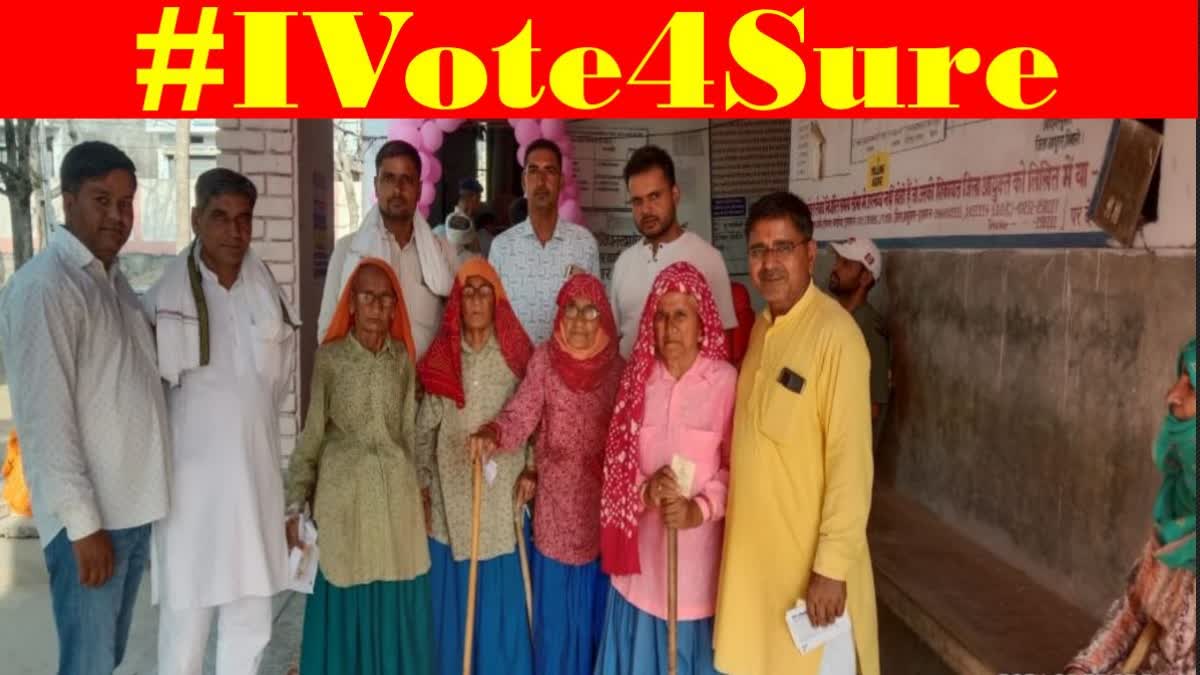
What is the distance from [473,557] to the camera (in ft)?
10.1

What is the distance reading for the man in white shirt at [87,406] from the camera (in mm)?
2504

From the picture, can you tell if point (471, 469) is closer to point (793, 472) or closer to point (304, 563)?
point (304, 563)

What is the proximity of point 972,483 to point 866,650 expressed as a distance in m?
1.49

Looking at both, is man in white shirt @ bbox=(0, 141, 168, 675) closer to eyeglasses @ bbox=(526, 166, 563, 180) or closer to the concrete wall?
eyeglasses @ bbox=(526, 166, 563, 180)

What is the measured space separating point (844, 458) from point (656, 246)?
1.51 m

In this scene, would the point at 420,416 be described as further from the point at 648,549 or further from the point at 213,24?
the point at 213,24

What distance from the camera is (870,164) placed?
4.95 meters

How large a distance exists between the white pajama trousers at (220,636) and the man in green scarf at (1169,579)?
97.3 inches

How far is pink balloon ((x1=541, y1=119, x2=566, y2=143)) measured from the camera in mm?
7488

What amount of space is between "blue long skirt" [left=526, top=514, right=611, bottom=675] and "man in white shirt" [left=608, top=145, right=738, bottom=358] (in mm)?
881

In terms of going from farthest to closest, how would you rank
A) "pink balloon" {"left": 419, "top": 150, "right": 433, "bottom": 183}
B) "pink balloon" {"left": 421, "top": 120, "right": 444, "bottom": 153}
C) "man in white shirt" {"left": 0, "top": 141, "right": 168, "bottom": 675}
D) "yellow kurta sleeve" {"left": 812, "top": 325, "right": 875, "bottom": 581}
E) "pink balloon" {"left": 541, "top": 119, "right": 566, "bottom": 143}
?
"pink balloon" {"left": 419, "top": 150, "right": 433, "bottom": 183}, "pink balloon" {"left": 421, "top": 120, "right": 444, "bottom": 153}, "pink balloon" {"left": 541, "top": 119, "right": 566, "bottom": 143}, "man in white shirt" {"left": 0, "top": 141, "right": 168, "bottom": 675}, "yellow kurta sleeve" {"left": 812, "top": 325, "right": 875, "bottom": 581}

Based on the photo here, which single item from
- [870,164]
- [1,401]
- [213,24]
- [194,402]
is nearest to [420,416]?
[194,402]

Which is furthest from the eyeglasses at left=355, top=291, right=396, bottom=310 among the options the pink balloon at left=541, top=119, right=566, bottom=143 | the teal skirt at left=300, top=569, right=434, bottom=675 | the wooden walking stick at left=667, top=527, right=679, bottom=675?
the pink balloon at left=541, top=119, right=566, bottom=143

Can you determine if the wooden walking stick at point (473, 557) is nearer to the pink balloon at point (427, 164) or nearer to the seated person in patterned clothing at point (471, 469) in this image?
the seated person in patterned clothing at point (471, 469)
